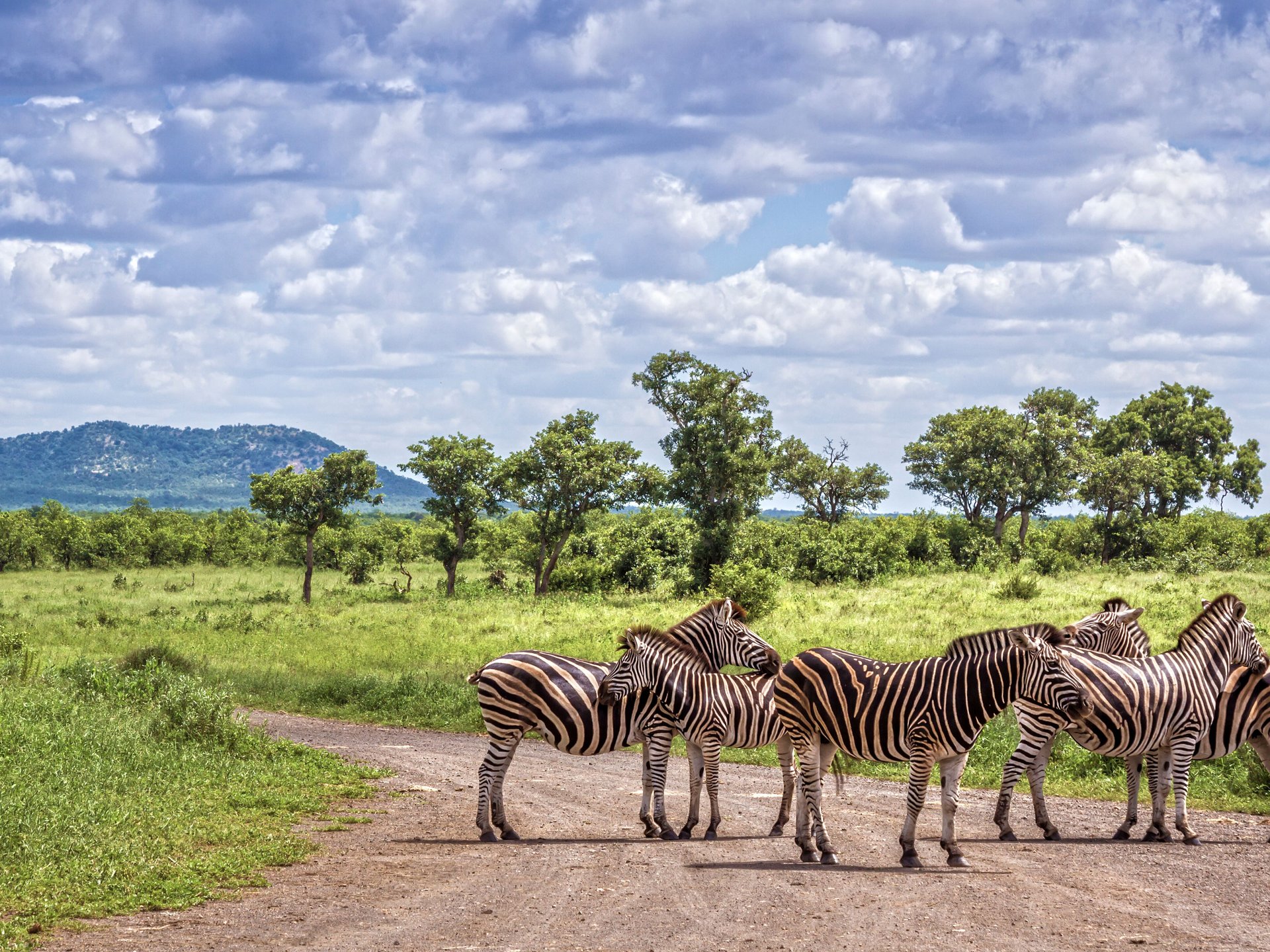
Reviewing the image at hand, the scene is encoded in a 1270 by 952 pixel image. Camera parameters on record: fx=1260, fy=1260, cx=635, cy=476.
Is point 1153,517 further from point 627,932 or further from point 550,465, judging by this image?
point 627,932

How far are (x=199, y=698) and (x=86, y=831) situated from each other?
6.47 metres

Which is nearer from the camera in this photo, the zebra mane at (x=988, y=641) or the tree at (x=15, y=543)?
the zebra mane at (x=988, y=641)

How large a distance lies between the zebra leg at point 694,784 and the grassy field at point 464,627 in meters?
5.53

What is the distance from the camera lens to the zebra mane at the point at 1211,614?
14086 mm

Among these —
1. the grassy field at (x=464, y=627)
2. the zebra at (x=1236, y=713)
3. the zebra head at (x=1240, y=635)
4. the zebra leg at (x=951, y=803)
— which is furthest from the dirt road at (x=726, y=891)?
the grassy field at (x=464, y=627)

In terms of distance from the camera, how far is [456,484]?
5534 centimetres

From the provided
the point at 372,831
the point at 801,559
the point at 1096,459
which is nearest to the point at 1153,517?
the point at 1096,459

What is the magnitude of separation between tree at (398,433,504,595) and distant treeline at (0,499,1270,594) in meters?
0.98

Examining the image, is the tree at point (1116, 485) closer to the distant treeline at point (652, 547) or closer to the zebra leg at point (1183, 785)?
the distant treeline at point (652, 547)

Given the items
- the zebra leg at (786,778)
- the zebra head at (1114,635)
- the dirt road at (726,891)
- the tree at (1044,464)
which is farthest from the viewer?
the tree at (1044,464)

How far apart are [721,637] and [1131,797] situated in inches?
190

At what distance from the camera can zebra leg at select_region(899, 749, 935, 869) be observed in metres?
11.6

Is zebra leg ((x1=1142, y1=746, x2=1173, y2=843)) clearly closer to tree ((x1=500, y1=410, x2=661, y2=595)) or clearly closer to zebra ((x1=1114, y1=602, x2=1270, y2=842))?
zebra ((x1=1114, y1=602, x2=1270, y2=842))

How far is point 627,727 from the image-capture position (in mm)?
13633
